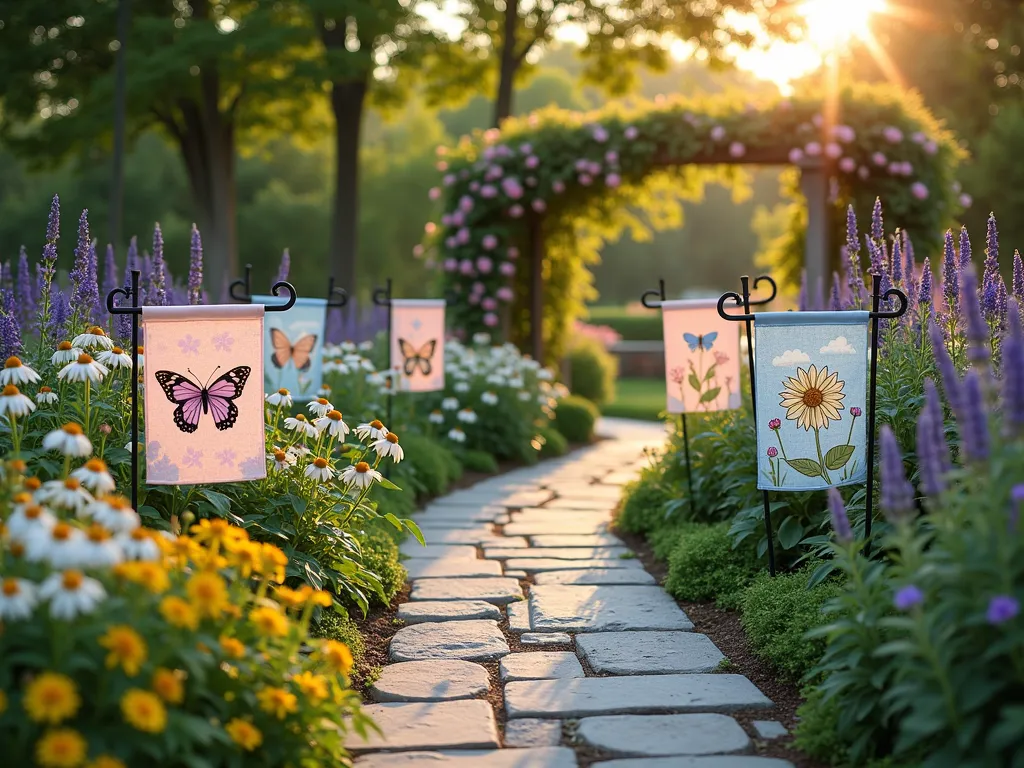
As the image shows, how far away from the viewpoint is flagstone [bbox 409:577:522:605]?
4180 millimetres

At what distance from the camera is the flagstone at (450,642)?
3.43 meters

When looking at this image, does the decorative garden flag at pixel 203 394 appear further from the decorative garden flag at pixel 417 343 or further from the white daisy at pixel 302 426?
the decorative garden flag at pixel 417 343

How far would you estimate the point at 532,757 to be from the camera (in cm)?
258

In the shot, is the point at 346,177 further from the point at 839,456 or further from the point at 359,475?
the point at 839,456

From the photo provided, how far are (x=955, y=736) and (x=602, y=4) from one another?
46.8 feet

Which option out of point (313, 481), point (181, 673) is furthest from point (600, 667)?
point (181, 673)

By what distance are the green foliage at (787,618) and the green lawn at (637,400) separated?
8260 mm

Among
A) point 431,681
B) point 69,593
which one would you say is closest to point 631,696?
point 431,681

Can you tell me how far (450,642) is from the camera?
141 inches

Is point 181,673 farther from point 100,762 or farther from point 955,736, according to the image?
point 955,736

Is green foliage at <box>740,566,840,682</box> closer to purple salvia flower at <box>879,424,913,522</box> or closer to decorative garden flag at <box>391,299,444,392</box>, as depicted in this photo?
purple salvia flower at <box>879,424,913,522</box>

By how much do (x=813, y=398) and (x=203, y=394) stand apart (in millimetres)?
2088

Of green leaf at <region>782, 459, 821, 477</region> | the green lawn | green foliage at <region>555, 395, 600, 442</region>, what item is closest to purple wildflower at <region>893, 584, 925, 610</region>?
green leaf at <region>782, 459, 821, 477</region>

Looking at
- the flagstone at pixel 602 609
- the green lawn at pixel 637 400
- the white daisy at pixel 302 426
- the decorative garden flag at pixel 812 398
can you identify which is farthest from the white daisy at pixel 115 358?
the green lawn at pixel 637 400
